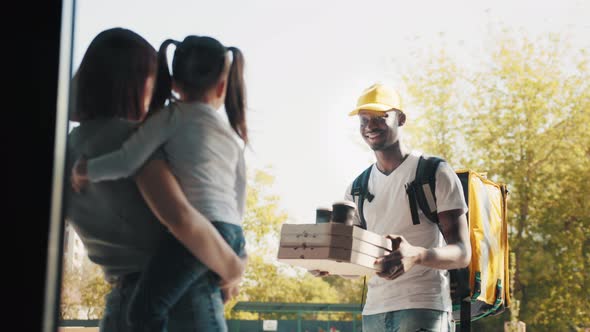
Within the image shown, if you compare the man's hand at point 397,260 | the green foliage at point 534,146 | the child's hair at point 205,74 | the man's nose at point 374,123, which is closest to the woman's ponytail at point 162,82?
the child's hair at point 205,74

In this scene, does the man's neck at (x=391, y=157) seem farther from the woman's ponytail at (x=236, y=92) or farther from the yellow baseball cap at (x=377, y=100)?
the woman's ponytail at (x=236, y=92)

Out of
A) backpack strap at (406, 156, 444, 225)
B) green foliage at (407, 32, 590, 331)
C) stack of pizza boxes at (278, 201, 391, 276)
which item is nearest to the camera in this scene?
stack of pizza boxes at (278, 201, 391, 276)

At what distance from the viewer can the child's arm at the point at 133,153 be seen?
134cm

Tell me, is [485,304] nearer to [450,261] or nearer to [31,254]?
[450,261]

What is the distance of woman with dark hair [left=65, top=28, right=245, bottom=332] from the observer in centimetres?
134

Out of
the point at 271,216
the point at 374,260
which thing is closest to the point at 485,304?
the point at 374,260

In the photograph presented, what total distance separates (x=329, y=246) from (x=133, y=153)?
111 cm

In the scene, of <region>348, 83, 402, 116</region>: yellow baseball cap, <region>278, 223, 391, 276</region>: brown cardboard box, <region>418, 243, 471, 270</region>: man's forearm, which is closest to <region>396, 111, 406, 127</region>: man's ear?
<region>348, 83, 402, 116</region>: yellow baseball cap

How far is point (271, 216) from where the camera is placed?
80.6 ft

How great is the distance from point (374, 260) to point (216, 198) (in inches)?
49.6

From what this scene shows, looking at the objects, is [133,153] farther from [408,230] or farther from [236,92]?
[408,230]

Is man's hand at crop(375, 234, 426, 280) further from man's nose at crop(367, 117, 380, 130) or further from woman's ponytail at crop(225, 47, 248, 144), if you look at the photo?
woman's ponytail at crop(225, 47, 248, 144)

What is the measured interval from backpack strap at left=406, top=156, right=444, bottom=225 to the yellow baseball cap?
1.02ft

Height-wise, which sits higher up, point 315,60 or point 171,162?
point 315,60
